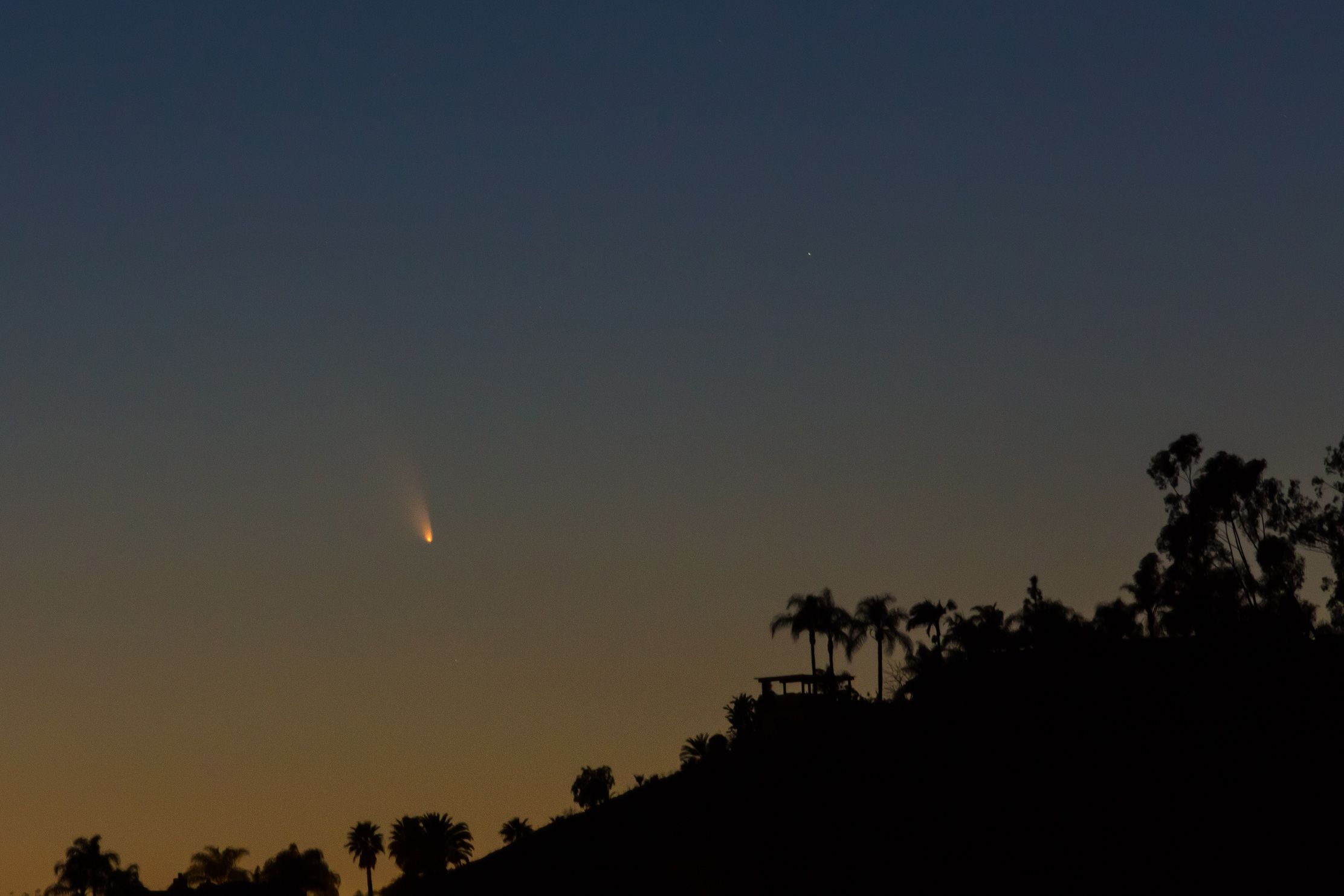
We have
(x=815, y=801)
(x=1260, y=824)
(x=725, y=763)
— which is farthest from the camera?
(x=725, y=763)

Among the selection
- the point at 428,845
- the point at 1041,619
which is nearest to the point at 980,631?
the point at 1041,619

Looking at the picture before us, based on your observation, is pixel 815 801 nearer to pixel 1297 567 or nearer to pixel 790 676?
pixel 790 676

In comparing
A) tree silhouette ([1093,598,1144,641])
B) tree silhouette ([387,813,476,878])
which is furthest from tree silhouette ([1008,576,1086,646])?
tree silhouette ([387,813,476,878])

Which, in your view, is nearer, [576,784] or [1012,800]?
[1012,800]

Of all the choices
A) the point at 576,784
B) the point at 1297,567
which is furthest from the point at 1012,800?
the point at 576,784

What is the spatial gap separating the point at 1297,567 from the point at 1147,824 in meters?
45.3

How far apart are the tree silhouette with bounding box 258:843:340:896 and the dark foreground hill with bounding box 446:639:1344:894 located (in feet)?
283

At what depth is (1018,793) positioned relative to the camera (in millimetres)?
66438

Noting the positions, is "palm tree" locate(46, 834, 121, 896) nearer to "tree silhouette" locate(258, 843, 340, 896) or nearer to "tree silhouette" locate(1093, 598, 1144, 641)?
"tree silhouette" locate(258, 843, 340, 896)

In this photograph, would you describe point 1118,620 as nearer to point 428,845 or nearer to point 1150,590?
point 1150,590

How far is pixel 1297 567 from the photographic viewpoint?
99.2 m

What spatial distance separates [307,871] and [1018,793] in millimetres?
126644

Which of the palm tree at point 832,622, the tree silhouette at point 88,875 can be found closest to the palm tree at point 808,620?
the palm tree at point 832,622

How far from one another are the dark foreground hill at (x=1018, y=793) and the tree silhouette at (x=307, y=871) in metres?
86.3
